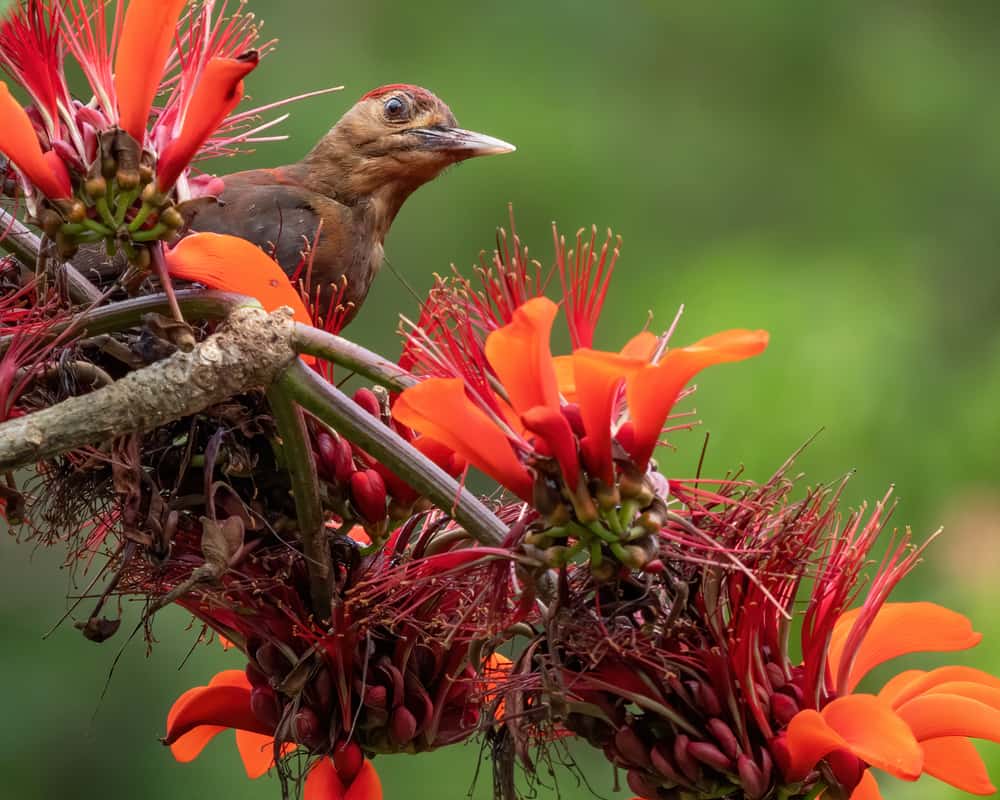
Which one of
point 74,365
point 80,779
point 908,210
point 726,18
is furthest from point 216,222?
point 726,18

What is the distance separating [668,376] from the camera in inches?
48.5

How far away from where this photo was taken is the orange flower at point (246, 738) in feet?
5.04

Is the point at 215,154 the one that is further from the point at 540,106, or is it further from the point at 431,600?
the point at 540,106

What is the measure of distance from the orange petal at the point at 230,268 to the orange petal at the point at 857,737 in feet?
1.83

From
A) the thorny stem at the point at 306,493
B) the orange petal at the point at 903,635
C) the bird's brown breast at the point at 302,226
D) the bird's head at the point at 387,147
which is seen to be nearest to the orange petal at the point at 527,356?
the thorny stem at the point at 306,493

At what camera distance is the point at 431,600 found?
4.87 feet

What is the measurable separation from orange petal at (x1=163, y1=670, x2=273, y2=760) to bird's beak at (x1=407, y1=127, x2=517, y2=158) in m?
1.16

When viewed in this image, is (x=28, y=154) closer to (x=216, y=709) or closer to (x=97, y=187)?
(x=97, y=187)

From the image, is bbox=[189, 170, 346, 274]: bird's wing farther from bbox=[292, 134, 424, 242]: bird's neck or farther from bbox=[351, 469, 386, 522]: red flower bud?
bbox=[351, 469, 386, 522]: red flower bud

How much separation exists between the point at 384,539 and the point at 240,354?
0.86ft

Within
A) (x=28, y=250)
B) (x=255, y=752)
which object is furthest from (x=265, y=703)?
(x=28, y=250)

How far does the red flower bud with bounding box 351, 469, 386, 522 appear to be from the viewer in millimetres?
1438

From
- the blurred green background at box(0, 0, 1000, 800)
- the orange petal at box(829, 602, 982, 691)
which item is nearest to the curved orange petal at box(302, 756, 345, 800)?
the orange petal at box(829, 602, 982, 691)

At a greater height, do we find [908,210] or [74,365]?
[74,365]
